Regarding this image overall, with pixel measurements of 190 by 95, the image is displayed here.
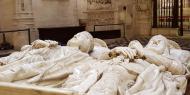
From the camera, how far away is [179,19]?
44.4 ft

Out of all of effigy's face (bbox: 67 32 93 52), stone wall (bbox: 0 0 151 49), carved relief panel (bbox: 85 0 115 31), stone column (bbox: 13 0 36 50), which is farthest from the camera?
carved relief panel (bbox: 85 0 115 31)

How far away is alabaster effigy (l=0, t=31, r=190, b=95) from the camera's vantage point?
2.80 metres

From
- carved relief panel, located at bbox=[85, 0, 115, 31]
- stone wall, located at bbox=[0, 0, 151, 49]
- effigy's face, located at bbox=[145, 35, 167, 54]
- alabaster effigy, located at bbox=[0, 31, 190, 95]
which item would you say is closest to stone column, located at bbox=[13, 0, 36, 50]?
stone wall, located at bbox=[0, 0, 151, 49]

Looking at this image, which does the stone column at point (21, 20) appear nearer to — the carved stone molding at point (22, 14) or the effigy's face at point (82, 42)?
the carved stone molding at point (22, 14)

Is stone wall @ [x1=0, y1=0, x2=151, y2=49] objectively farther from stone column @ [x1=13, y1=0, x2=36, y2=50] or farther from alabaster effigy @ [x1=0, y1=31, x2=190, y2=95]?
alabaster effigy @ [x1=0, y1=31, x2=190, y2=95]

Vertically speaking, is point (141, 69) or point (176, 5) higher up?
point (176, 5)

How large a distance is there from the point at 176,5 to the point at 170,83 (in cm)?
1059

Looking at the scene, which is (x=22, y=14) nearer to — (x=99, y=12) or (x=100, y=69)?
(x=99, y=12)

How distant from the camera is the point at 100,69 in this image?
303 centimetres

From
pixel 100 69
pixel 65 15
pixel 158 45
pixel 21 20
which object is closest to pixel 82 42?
pixel 158 45

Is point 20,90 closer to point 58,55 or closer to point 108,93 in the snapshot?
point 108,93

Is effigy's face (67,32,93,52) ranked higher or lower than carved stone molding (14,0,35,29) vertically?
lower

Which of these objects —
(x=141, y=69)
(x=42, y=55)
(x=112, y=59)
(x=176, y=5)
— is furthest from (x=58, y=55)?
(x=176, y=5)

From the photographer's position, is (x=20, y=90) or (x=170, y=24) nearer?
(x=20, y=90)
